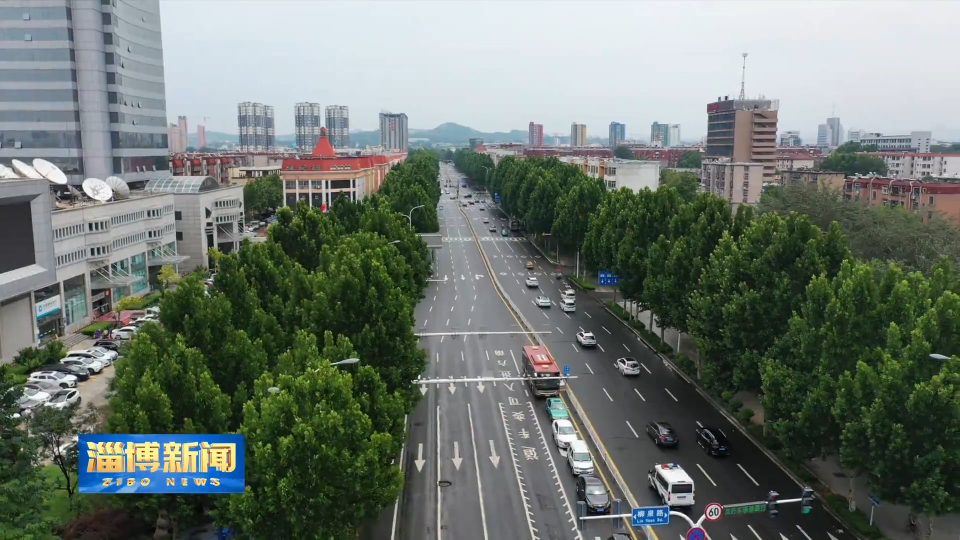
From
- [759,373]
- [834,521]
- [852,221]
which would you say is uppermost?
[852,221]

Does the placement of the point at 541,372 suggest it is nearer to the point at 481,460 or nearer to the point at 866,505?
the point at 481,460

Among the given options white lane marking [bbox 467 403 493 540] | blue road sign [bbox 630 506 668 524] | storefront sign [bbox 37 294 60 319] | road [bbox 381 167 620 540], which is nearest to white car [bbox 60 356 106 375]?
storefront sign [bbox 37 294 60 319]

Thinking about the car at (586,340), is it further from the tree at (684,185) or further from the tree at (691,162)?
the tree at (691,162)

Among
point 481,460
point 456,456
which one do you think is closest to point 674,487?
point 481,460

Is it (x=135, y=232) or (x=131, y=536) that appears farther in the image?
(x=135, y=232)

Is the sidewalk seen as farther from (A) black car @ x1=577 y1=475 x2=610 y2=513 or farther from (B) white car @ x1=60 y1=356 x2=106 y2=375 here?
(B) white car @ x1=60 y1=356 x2=106 y2=375

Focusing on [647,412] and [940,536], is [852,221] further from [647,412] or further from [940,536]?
[940,536]

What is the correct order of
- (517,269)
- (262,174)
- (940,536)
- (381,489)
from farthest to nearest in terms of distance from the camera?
1. (262,174)
2. (517,269)
3. (940,536)
4. (381,489)

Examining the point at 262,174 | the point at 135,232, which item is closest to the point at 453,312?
the point at 135,232
